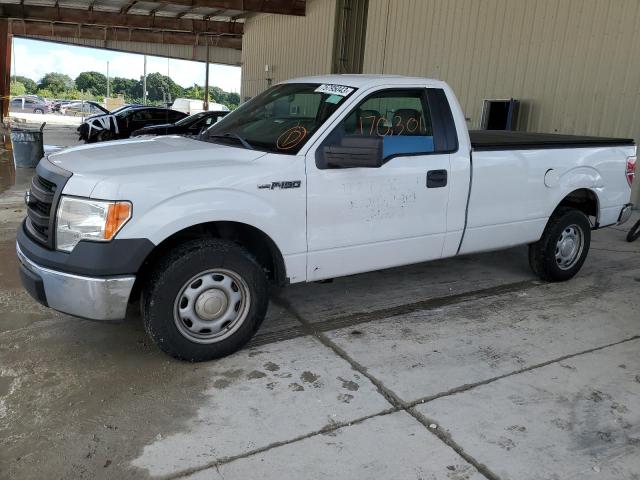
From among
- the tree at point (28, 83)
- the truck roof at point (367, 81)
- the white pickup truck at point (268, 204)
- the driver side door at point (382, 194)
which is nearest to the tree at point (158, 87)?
the tree at point (28, 83)

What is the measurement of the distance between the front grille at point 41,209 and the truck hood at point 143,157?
16 cm

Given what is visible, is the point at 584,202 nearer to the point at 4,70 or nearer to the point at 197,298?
the point at 197,298

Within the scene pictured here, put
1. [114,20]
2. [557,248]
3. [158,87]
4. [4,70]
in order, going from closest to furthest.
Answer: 1. [557,248]
2. [4,70]
3. [114,20]
4. [158,87]

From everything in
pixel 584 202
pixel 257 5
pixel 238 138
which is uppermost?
pixel 257 5

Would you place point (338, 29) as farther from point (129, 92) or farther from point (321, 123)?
point (129, 92)

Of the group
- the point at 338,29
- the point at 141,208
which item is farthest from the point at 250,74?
the point at 141,208

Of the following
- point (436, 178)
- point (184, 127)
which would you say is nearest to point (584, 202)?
point (436, 178)

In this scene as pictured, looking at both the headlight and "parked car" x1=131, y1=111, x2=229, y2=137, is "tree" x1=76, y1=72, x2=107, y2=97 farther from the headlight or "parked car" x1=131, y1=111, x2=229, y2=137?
the headlight

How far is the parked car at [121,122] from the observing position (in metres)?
18.6

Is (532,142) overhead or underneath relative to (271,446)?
overhead

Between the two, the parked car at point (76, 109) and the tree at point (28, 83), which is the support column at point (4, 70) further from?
the tree at point (28, 83)

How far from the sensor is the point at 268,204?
3592 mm

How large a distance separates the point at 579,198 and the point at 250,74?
70.6 ft

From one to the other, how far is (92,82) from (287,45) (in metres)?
93.1
